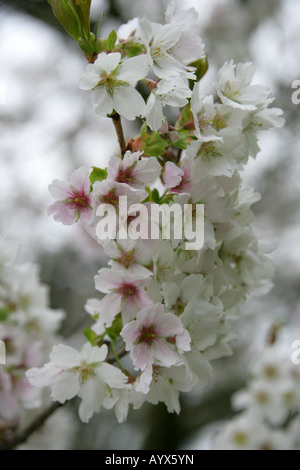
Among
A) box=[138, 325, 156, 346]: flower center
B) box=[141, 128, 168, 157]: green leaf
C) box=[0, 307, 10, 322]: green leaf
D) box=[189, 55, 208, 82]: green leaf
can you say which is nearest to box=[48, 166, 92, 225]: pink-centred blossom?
box=[141, 128, 168, 157]: green leaf

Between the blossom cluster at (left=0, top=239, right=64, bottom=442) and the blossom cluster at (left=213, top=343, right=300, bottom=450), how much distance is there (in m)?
0.92

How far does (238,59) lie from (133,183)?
2614 mm

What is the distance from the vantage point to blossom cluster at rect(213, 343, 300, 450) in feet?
6.87

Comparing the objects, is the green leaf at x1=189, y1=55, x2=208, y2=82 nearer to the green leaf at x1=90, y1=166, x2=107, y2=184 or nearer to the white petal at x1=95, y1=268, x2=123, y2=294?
the green leaf at x1=90, y1=166, x2=107, y2=184

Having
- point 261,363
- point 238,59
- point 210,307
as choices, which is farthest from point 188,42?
point 238,59

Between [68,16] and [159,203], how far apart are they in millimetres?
355

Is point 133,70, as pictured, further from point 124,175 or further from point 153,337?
point 153,337

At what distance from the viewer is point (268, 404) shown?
2115 mm

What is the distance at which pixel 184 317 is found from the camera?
90 centimetres

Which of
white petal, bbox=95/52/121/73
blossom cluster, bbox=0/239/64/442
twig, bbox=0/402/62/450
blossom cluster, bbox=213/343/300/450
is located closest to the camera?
white petal, bbox=95/52/121/73

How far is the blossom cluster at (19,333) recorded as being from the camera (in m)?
1.37

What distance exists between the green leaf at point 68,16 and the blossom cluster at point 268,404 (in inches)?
61.0

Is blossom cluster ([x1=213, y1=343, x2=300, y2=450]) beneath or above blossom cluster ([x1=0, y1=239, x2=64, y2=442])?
beneath

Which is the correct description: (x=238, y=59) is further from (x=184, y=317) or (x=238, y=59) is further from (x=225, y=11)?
(x=184, y=317)
